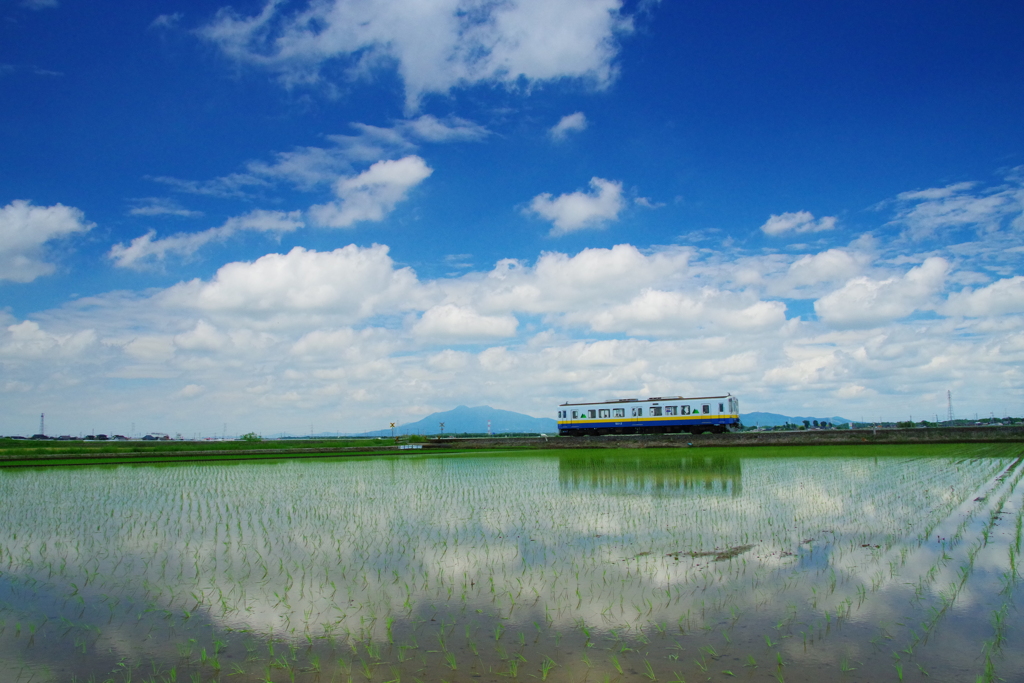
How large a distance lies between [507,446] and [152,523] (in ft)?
123

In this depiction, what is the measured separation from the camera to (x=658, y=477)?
19.9 metres

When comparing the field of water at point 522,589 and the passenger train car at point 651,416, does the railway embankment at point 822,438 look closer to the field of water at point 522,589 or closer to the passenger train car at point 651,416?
the passenger train car at point 651,416

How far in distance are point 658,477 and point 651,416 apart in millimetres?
24843

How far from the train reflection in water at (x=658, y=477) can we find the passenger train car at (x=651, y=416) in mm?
14774

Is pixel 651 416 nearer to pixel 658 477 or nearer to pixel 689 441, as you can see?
pixel 689 441

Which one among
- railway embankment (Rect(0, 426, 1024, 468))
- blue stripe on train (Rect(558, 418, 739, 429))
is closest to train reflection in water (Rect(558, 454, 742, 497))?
railway embankment (Rect(0, 426, 1024, 468))

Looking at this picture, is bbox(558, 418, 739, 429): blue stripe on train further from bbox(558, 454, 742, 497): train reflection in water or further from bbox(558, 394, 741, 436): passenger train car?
bbox(558, 454, 742, 497): train reflection in water

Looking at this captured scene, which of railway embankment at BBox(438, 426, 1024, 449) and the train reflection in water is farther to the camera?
railway embankment at BBox(438, 426, 1024, 449)

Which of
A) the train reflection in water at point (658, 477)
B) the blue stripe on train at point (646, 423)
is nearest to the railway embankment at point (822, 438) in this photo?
the blue stripe on train at point (646, 423)

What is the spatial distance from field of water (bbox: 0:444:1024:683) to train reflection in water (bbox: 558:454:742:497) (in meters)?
1.49

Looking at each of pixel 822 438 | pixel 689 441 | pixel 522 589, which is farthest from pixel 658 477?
pixel 822 438

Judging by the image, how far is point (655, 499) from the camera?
48.2ft

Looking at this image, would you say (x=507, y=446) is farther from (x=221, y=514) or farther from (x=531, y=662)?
(x=531, y=662)

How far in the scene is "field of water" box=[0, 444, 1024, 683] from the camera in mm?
5188
